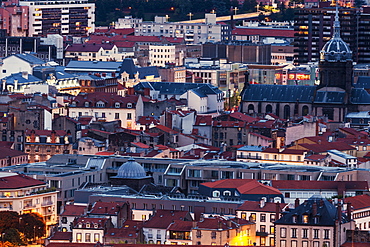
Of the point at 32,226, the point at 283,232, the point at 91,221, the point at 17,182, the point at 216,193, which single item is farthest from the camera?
the point at 17,182

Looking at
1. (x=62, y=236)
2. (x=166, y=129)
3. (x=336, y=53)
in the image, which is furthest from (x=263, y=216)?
(x=336, y=53)

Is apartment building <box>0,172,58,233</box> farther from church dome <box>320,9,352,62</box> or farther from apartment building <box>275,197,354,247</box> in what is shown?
church dome <box>320,9,352,62</box>

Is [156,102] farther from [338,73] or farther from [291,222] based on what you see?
[291,222]

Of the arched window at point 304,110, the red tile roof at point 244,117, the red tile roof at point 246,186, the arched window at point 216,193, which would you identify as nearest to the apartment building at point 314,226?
the red tile roof at point 246,186

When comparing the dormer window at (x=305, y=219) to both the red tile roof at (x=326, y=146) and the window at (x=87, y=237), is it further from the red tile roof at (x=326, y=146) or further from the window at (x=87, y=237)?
the red tile roof at (x=326, y=146)

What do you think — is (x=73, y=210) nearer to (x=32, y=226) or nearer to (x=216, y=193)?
(x=32, y=226)

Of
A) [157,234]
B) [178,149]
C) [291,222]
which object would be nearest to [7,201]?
[157,234]
